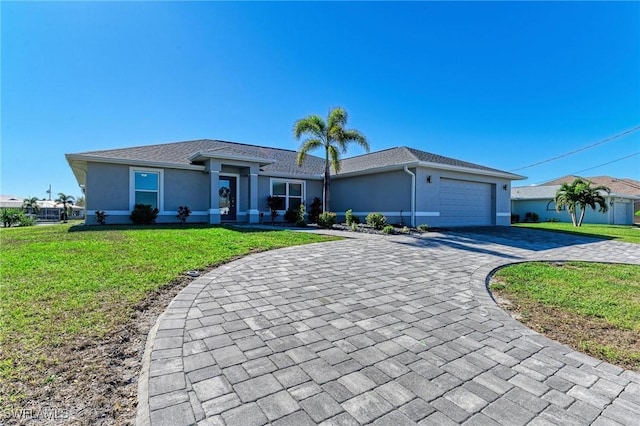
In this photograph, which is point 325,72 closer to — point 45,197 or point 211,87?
point 211,87

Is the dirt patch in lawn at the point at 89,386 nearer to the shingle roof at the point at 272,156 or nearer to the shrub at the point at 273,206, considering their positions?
the shingle roof at the point at 272,156

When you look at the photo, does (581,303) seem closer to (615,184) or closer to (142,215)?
(142,215)

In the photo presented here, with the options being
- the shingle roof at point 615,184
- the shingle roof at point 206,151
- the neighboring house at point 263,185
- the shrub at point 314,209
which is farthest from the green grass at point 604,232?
the shingle roof at point 615,184

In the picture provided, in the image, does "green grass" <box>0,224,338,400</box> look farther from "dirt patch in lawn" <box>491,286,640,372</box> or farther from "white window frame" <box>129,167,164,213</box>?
"white window frame" <box>129,167,164,213</box>

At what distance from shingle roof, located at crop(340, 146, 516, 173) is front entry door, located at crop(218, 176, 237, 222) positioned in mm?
6545

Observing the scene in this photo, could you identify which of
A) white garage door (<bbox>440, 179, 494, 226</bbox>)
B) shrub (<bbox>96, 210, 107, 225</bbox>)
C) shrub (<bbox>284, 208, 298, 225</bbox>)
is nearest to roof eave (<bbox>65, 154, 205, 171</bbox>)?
shrub (<bbox>96, 210, 107, 225</bbox>)

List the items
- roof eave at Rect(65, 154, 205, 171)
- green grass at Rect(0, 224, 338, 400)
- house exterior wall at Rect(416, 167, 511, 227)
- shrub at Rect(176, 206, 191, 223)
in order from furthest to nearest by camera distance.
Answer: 1. shrub at Rect(176, 206, 191, 223)
2. house exterior wall at Rect(416, 167, 511, 227)
3. roof eave at Rect(65, 154, 205, 171)
4. green grass at Rect(0, 224, 338, 400)

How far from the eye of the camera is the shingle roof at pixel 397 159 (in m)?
14.5

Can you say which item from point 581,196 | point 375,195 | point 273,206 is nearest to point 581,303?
point 375,195

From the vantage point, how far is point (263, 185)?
16.6 m

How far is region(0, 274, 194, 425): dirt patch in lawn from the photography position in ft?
6.01

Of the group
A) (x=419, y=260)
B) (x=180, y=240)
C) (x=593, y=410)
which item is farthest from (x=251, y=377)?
(x=180, y=240)

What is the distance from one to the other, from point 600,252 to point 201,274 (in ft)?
36.6

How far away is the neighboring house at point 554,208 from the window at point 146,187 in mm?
31439
